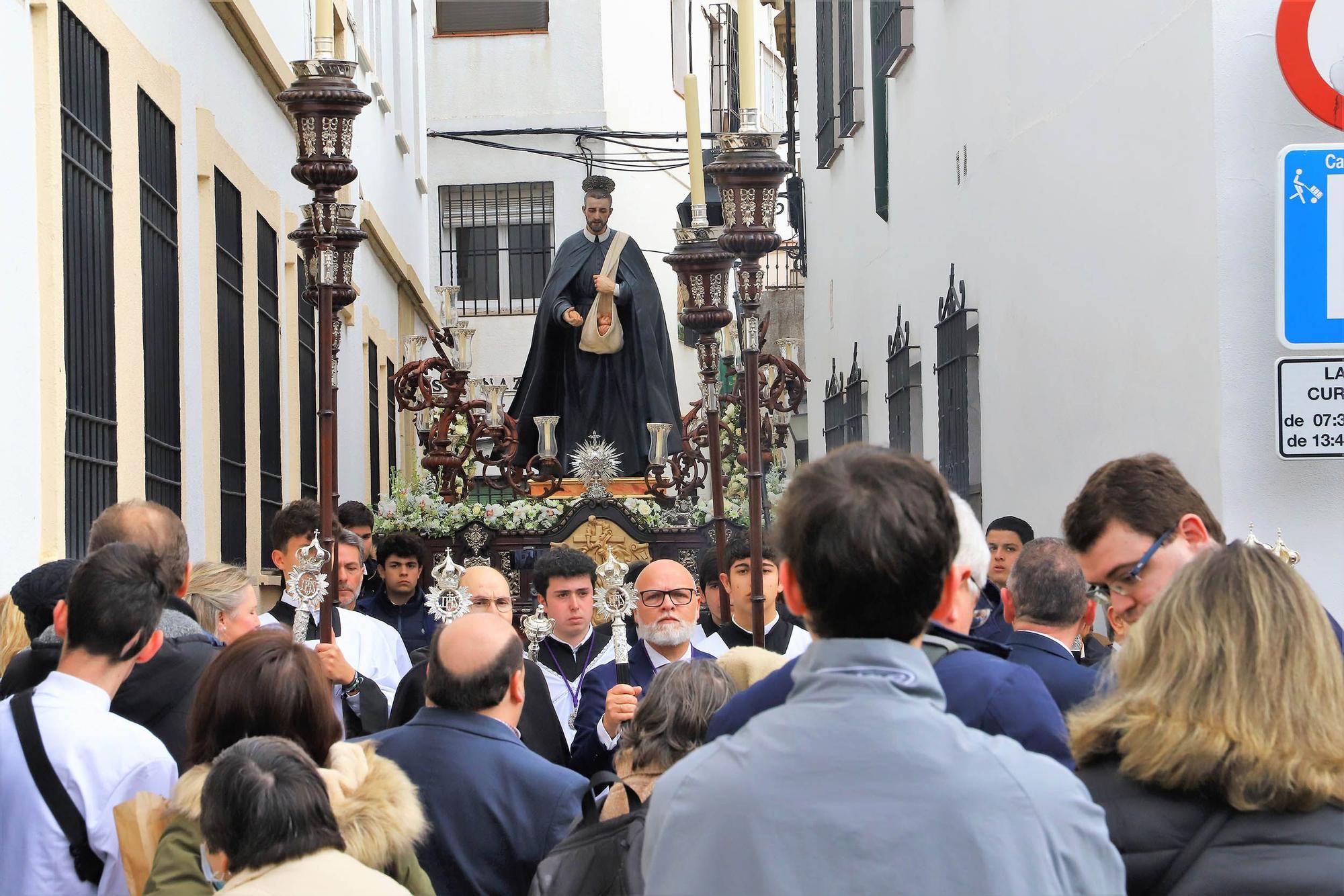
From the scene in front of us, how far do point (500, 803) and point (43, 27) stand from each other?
4.31 metres

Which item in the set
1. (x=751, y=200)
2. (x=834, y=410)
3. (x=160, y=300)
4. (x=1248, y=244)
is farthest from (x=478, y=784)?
(x=834, y=410)

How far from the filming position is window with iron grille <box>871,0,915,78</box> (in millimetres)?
13617

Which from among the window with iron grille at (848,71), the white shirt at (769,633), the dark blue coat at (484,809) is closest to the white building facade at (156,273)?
the white shirt at (769,633)

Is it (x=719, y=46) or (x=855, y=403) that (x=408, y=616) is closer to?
(x=855, y=403)

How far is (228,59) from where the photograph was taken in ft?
37.2

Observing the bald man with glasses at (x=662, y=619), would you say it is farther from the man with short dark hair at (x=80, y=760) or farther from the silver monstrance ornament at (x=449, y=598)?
the man with short dark hair at (x=80, y=760)

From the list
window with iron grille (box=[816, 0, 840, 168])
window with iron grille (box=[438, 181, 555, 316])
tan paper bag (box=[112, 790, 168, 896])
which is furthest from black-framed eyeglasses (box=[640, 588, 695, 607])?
window with iron grille (box=[438, 181, 555, 316])

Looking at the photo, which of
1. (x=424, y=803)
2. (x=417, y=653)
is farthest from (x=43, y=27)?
(x=424, y=803)

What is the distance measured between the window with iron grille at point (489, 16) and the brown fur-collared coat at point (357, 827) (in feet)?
82.0

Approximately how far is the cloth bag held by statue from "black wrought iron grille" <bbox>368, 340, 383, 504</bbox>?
21.7 ft

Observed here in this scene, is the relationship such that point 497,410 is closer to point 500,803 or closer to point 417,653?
point 417,653

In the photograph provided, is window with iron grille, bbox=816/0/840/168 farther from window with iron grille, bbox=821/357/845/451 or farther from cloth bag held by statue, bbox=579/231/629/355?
cloth bag held by statue, bbox=579/231/629/355

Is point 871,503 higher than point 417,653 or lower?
higher

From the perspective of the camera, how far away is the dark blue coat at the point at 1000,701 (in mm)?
2975
